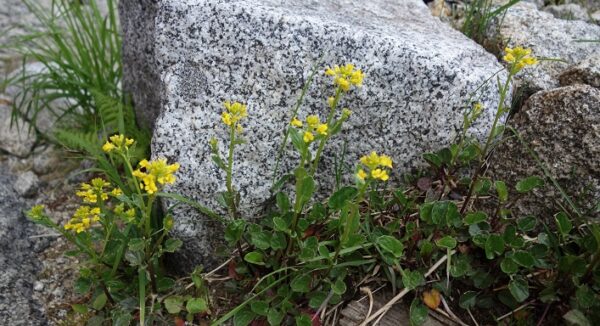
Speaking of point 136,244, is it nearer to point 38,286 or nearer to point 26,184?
point 38,286

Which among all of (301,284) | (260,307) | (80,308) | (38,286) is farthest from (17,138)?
(301,284)

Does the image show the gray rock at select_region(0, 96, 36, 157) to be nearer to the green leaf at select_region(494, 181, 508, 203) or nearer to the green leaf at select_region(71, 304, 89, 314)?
the green leaf at select_region(71, 304, 89, 314)

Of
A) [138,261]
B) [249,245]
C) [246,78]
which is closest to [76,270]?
[138,261]

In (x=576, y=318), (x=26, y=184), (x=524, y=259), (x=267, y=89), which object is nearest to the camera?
(x=576, y=318)

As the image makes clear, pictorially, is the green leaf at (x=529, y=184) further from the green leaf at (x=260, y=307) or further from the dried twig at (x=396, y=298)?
the green leaf at (x=260, y=307)

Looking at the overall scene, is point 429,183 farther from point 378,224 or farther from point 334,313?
point 334,313
